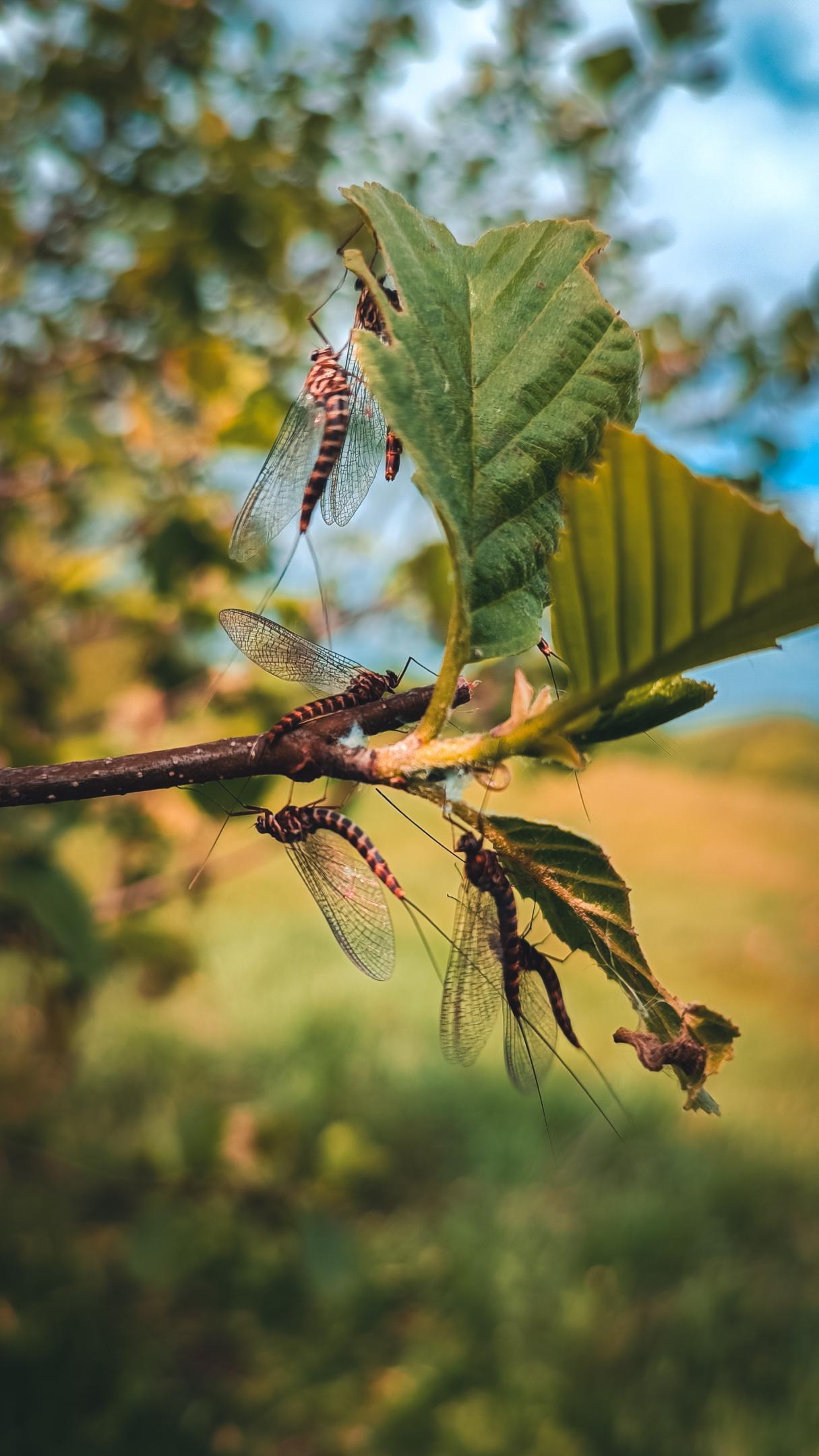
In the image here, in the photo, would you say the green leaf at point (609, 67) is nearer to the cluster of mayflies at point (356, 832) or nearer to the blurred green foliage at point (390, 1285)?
the cluster of mayflies at point (356, 832)

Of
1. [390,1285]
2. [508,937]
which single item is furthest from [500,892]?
[390,1285]

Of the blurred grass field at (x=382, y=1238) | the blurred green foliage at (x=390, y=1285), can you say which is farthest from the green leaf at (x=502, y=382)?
the blurred green foliage at (x=390, y=1285)

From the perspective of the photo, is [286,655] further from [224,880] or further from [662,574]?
[224,880]

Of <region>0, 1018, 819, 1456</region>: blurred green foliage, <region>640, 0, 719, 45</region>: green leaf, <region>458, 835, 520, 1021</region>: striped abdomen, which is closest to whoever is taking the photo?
<region>458, 835, 520, 1021</region>: striped abdomen

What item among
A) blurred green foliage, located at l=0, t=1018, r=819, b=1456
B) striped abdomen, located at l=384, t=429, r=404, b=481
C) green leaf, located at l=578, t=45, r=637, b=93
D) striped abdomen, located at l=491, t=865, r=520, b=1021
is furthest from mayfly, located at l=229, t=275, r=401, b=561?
blurred green foliage, located at l=0, t=1018, r=819, b=1456

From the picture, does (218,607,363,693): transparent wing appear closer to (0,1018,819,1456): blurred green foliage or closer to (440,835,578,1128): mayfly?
(440,835,578,1128): mayfly

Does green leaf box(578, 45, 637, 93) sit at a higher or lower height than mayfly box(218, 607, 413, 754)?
higher

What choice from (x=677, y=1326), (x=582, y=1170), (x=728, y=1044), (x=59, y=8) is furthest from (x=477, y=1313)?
(x=59, y=8)

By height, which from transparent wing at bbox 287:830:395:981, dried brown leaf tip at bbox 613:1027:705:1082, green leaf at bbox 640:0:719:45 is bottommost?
dried brown leaf tip at bbox 613:1027:705:1082
